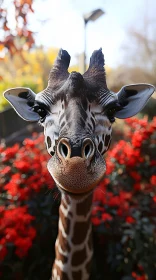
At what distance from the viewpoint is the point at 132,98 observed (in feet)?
5.54

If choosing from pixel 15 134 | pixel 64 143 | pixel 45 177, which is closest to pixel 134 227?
pixel 45 177

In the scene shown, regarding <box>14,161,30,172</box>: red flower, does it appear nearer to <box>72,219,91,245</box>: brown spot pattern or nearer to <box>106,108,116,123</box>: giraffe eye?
<box>72,219,91,245</box>: brown spot pattern

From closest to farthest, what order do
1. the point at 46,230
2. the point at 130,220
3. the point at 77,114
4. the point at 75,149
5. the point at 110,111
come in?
the point at 75,149, the point at 77,114, the point at 110,111, the point at 130,220, the point at 46,230

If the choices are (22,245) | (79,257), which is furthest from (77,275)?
(22,245)

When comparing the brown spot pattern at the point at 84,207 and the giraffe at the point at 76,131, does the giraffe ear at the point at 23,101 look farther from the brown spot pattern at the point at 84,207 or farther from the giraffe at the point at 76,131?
the brown spot pattern at the point at 84,207

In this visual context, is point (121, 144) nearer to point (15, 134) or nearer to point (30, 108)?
point (30, 108)

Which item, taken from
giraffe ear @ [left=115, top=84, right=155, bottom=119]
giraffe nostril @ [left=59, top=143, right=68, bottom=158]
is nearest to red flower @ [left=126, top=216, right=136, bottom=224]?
giraffe ear @ [left=115, top=84, right=155, bottom=119]

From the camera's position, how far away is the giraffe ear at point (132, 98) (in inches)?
65.0

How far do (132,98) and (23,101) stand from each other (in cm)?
63

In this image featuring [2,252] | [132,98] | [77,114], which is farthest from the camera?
[2,252]

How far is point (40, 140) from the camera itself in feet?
12.5

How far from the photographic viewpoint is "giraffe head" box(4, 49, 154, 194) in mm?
1078

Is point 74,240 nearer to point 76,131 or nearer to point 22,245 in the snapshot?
point 76,131

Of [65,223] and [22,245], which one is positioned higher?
[65,223]
